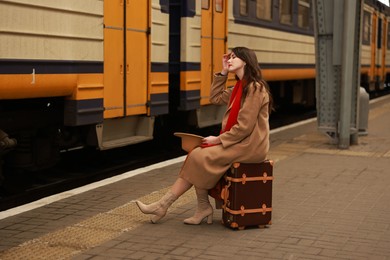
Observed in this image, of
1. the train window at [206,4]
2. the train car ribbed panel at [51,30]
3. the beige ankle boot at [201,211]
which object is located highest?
the train window at [206,4]

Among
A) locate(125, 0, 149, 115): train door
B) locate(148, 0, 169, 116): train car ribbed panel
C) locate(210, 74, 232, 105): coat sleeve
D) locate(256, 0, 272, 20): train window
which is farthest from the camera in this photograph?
locate(256, 0, 272, 20): train window

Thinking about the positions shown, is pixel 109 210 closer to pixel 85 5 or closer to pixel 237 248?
pixel 237 248

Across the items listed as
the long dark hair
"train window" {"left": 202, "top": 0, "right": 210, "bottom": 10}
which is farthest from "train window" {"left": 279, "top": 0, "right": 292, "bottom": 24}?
the long dark hair

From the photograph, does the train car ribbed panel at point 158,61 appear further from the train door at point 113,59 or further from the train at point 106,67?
the train door at point 113,59

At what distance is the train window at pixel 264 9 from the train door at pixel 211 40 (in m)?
1.69

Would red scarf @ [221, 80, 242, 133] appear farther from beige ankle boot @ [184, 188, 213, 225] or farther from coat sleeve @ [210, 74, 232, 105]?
beige ankle boot @ [184, 188, 213, 225]

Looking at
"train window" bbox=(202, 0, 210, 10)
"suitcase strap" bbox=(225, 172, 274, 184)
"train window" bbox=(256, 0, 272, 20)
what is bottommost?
"suitcase strap" bbox=(225, 172, 274, 184)

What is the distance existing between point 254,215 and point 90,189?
6.80 ft

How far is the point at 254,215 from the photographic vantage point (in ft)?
18.2

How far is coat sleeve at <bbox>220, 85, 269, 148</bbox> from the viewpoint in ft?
17.7

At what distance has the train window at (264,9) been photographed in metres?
12.4

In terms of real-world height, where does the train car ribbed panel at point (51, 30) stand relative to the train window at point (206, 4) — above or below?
below

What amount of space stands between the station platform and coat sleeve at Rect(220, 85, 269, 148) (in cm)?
69

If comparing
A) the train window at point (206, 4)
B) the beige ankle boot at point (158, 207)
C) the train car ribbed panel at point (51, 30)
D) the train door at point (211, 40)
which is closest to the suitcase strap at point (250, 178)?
the beige ankle boot at point (158, 207)
